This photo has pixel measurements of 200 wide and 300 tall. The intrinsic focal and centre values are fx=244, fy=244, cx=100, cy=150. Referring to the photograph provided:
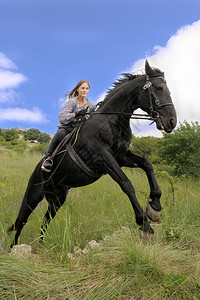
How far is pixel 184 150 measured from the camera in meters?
9.27

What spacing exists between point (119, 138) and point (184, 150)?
6471 mm

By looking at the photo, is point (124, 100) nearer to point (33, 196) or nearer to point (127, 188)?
point (127, 188)

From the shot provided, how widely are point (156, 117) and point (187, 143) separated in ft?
20.5

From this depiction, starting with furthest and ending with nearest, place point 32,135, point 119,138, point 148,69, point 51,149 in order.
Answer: point 32,135 → point 51,149 → point 119,138 → point 148,69

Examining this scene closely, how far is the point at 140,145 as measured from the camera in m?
14.1

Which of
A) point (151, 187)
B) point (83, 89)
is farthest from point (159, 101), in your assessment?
point (83, 89)

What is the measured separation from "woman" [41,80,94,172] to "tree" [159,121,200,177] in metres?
5.83

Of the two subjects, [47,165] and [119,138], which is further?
[47,165]

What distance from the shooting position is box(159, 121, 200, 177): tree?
29.3 feet

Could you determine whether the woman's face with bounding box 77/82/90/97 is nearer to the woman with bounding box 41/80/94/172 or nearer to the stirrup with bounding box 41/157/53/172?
the woman with bounding box 41/80/94/172

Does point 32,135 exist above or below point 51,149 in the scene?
above

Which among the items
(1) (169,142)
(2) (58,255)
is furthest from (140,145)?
(2) (58,255)

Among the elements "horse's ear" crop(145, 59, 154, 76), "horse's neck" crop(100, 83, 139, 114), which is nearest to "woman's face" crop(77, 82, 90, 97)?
"horse's neck" crop(100, 83, 139, 114)

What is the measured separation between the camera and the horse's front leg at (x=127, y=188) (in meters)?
3.09
